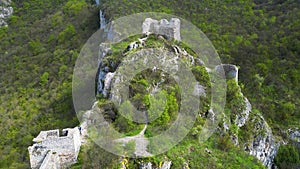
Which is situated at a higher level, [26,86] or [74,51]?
[74,51]

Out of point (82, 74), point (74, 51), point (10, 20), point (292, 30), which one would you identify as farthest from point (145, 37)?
point (10, 20)

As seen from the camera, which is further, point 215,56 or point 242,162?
point 215,56

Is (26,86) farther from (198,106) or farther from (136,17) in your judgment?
(198,106)

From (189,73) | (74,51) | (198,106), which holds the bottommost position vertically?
(198,106)

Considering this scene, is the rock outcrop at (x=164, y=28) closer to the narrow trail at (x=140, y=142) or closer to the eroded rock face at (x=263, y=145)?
the eroded rock face at (x=263, y=145)

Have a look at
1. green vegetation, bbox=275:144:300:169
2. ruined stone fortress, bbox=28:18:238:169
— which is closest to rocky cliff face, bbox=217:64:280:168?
green vegetation, bbox=275:144:300:169

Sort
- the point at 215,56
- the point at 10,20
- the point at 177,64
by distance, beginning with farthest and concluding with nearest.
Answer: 1. the point at 10,20
2. the point at 215,56
3. the point at 177,64

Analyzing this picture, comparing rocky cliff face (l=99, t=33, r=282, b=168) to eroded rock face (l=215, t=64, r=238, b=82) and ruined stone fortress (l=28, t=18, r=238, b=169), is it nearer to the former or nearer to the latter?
eroded rock face (l=215, t=64, r=238, b=82)
